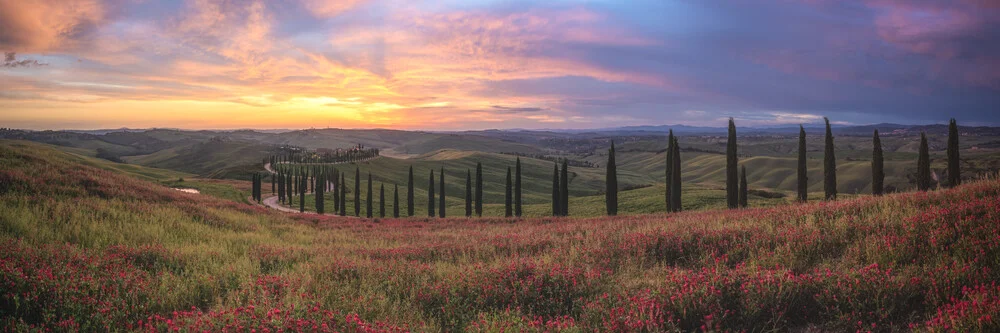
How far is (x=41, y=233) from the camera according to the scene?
470 inches

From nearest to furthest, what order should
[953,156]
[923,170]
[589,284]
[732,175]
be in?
1. [589,284]
2. [953,156]
3. [923,170]
4. [732,175]

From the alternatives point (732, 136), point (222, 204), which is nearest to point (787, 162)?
point (732, 136)

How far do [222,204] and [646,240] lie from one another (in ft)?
86.1

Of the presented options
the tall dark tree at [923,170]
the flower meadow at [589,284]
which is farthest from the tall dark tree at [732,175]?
the flower meadow at [589,284]

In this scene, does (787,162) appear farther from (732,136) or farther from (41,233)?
(41,233)

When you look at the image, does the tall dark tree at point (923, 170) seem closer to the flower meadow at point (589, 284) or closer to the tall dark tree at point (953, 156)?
the tall dark tree at point (953, 156)

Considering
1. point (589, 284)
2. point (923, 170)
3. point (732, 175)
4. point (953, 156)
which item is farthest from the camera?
point (732, 175)

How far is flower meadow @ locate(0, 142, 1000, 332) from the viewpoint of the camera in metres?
5.47

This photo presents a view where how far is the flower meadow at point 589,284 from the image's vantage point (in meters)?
5.47

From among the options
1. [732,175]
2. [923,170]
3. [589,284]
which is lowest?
[732,175]

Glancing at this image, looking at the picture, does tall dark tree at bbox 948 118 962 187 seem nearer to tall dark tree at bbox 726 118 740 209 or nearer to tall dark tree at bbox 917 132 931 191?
tall dark tree at bbox 917 132 931 191

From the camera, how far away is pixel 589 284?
A: 7.26 meters

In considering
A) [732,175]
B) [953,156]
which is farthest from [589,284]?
[953,156]

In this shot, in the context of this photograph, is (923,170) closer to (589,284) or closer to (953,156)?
(953,156)
